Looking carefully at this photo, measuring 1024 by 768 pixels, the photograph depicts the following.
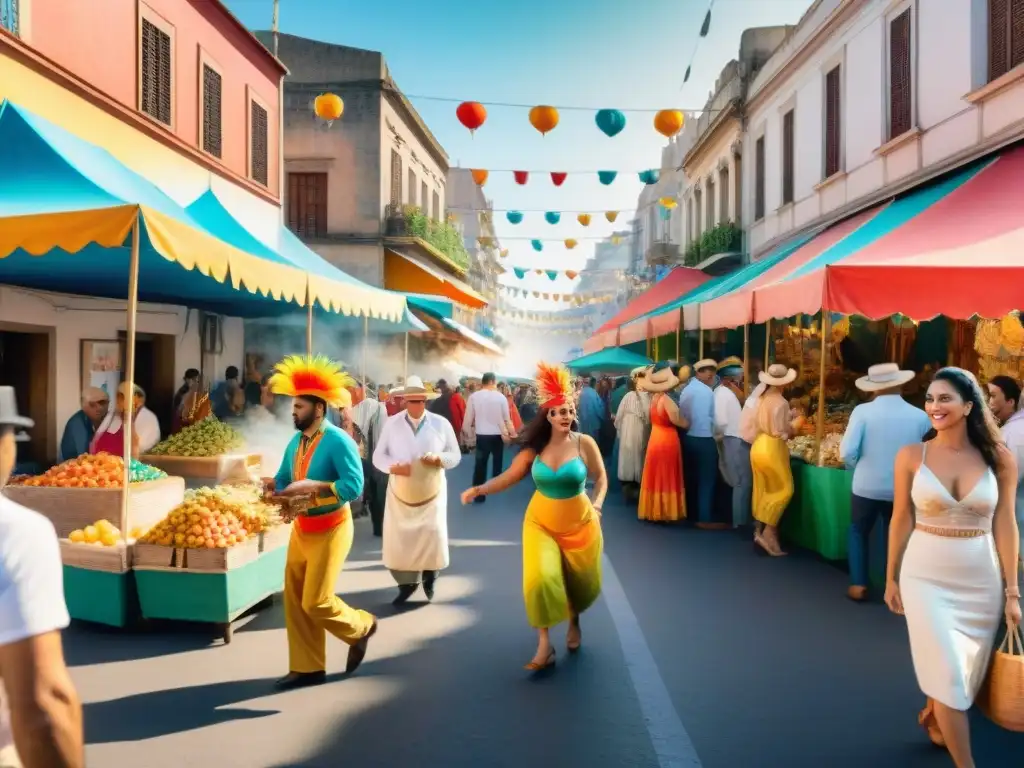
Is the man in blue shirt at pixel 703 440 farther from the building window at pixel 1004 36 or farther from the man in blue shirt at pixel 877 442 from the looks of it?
the building window at pixel 1004 36

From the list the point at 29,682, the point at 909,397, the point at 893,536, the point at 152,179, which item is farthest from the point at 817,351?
the point at 29,682

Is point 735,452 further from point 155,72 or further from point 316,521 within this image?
point 155,72

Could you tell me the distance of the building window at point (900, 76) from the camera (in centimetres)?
1312

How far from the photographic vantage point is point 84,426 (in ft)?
28.5

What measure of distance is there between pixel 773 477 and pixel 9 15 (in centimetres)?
957

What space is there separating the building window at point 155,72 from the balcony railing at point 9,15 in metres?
2.79

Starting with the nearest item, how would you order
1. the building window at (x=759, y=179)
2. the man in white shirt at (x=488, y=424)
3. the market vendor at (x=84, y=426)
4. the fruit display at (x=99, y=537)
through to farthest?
the fruit display at (x=99, y=537) → the market vendor at (x=84, y=426) → the man in white shirt at (x=488, y=424) → the building window at (x=759, y=179)

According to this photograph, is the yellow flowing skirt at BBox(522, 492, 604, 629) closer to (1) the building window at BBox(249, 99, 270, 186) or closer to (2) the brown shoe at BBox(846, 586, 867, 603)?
(2) the brown shoe at BBox(846, 586, 867, 603)

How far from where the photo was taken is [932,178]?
39.7 feet

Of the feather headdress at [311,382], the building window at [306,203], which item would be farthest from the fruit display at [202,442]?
the building window at [306,203]

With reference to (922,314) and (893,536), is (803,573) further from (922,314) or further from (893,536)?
(893,536)

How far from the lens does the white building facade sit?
35.9 ft

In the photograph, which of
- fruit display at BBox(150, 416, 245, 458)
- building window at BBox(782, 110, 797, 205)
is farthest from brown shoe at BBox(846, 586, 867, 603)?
building window at BBox(782, 110, 797, 205)

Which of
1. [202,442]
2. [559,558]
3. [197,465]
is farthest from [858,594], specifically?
[202,442]
